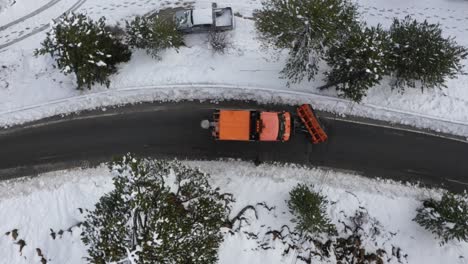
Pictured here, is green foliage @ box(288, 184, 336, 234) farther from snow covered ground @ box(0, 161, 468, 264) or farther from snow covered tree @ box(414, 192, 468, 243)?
snow covered tree @ box(414, 192, 468, 243)

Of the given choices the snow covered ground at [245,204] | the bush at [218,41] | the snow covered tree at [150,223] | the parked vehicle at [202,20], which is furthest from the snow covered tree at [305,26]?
the snow covered tree at [150,223]

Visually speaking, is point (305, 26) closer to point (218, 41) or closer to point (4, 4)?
point (218, 41)

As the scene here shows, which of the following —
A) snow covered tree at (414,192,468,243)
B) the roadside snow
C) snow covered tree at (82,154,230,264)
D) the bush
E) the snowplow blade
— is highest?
the roadside snow

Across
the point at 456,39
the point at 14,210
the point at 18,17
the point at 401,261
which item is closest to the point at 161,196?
the point at 14,210

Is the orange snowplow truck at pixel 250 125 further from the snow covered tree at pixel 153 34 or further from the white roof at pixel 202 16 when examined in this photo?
the white roof at pixel 202 16

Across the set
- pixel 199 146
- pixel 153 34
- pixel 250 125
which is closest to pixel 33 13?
pixel 153 34

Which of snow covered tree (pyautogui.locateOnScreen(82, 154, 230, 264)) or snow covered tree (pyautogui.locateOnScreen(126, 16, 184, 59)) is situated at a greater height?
snow covered tree (pyautogui.locateOnScreen(126, 16, 184, 59))

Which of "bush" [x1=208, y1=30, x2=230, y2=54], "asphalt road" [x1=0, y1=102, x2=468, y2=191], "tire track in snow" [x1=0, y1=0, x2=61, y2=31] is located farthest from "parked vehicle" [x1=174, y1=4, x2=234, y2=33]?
"tire track in snow" [x1=0, y1=0, x2=61, y2=31]
